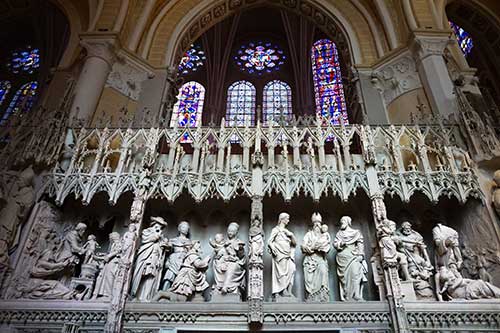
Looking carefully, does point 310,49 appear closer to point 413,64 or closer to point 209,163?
point 413,64

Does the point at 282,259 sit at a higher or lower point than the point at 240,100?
lower

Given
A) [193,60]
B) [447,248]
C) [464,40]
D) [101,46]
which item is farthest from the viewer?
[193,60]

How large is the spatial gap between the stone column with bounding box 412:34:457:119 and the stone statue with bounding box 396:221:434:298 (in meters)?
3.30

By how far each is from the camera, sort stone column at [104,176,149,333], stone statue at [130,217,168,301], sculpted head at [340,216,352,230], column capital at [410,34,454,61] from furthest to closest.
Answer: column capital at [410,34,454,61], sculpted head at [340,216,352,230], stone statue at [130,217,168,301], stone column at [104,176,149,333]

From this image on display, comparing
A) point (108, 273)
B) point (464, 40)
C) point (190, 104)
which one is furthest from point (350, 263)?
point (190, 104)

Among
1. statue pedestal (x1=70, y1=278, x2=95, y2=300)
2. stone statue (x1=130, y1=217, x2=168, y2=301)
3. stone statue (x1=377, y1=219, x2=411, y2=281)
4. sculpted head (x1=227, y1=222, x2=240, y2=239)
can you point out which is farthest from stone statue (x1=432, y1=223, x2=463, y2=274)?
statue pedestal (x1=70, y1=278, x2=95, y2=300)

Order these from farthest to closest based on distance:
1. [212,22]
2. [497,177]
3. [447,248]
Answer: [212,22] < [497,177] < [447,248]

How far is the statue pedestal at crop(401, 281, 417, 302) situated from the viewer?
738 cm

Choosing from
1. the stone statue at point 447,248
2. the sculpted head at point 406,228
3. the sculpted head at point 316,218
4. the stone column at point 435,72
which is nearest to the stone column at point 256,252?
the sculpted head at point 316,218

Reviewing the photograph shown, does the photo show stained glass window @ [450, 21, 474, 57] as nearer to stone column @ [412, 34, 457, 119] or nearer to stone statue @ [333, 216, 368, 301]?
stone column @ [412, 34, 457, 119]

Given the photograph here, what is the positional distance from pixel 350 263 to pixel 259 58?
16.1m

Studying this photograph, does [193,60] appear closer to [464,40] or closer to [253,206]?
[464,40]

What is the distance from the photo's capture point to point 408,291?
746 cm

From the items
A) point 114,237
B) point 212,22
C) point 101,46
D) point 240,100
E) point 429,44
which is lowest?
point 114,237
